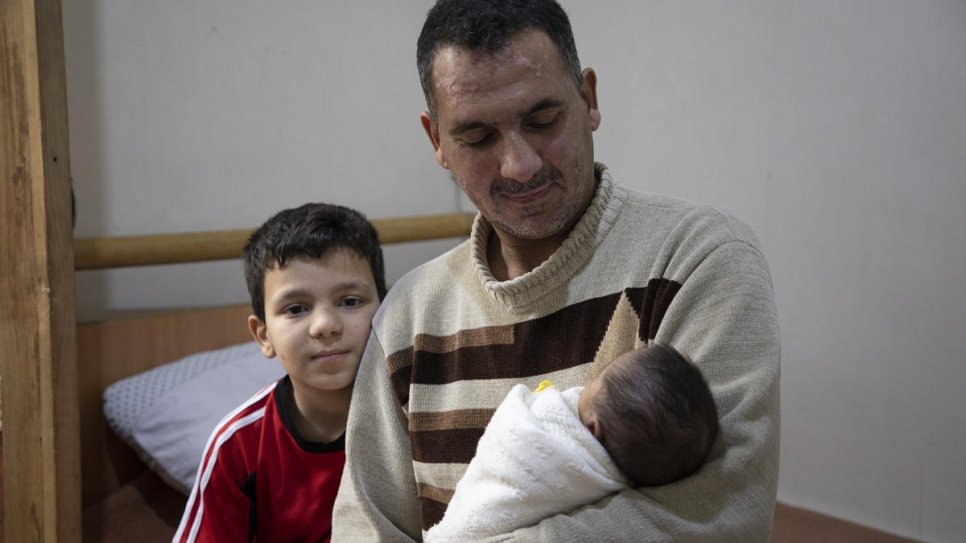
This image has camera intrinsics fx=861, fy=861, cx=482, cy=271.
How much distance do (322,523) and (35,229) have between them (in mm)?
903

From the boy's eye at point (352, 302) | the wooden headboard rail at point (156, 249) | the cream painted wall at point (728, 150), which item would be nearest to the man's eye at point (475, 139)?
the boy's eye at point (352, 302)

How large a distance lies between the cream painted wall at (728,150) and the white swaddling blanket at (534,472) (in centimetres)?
129

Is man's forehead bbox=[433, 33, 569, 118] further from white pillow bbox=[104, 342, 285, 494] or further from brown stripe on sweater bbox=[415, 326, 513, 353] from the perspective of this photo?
white pillow bbox=[104, 342, 285, 494]

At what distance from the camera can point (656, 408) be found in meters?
1.00

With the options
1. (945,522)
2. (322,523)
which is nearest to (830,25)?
(945,522)

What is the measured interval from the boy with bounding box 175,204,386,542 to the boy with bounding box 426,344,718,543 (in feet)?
1.97

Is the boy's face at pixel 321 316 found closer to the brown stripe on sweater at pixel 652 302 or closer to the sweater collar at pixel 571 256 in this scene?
the sweater collar at pixel 571 256

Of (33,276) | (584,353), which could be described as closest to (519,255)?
(584,353)

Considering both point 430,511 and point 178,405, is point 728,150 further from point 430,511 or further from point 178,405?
point 178,405

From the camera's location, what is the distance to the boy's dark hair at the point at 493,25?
1228 mm

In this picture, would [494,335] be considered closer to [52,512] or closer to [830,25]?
[52,512]

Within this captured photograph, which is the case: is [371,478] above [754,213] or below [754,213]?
below

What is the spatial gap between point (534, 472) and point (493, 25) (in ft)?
2.05

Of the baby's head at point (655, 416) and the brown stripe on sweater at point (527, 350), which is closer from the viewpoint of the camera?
the baby's head at point (655, 416)
